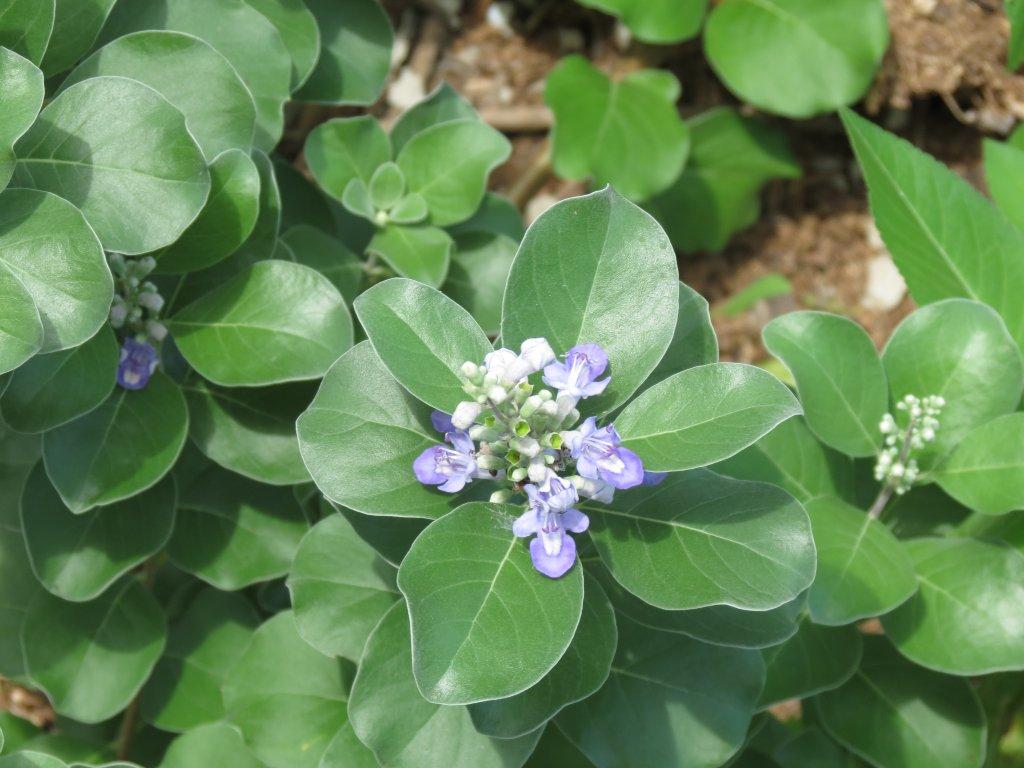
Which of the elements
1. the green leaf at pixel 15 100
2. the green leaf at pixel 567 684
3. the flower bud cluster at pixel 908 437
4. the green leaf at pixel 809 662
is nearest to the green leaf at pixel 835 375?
the flower bud cluster at pixel 908 437

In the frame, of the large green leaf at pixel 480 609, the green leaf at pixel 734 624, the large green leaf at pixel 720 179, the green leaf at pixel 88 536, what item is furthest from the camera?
the large green leaf at pixel 720 179

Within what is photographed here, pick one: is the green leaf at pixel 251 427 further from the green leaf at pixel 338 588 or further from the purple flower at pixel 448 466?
the purple flower at pixel 448 466

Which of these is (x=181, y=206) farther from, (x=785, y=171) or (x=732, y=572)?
(x=785, y=171)

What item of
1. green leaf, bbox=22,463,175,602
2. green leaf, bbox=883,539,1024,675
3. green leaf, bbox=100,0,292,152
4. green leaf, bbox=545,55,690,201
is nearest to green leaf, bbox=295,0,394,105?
green leaf, bbox=100,0,292,152

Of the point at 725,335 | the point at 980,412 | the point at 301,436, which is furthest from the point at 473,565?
the point at 725,335

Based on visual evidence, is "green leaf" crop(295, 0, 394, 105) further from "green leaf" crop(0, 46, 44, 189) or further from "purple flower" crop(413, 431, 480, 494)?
"purple flower" crop(413, 431, 480, 494)

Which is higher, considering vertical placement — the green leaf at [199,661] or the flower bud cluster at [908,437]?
the flower bud cluster at [908,437]
